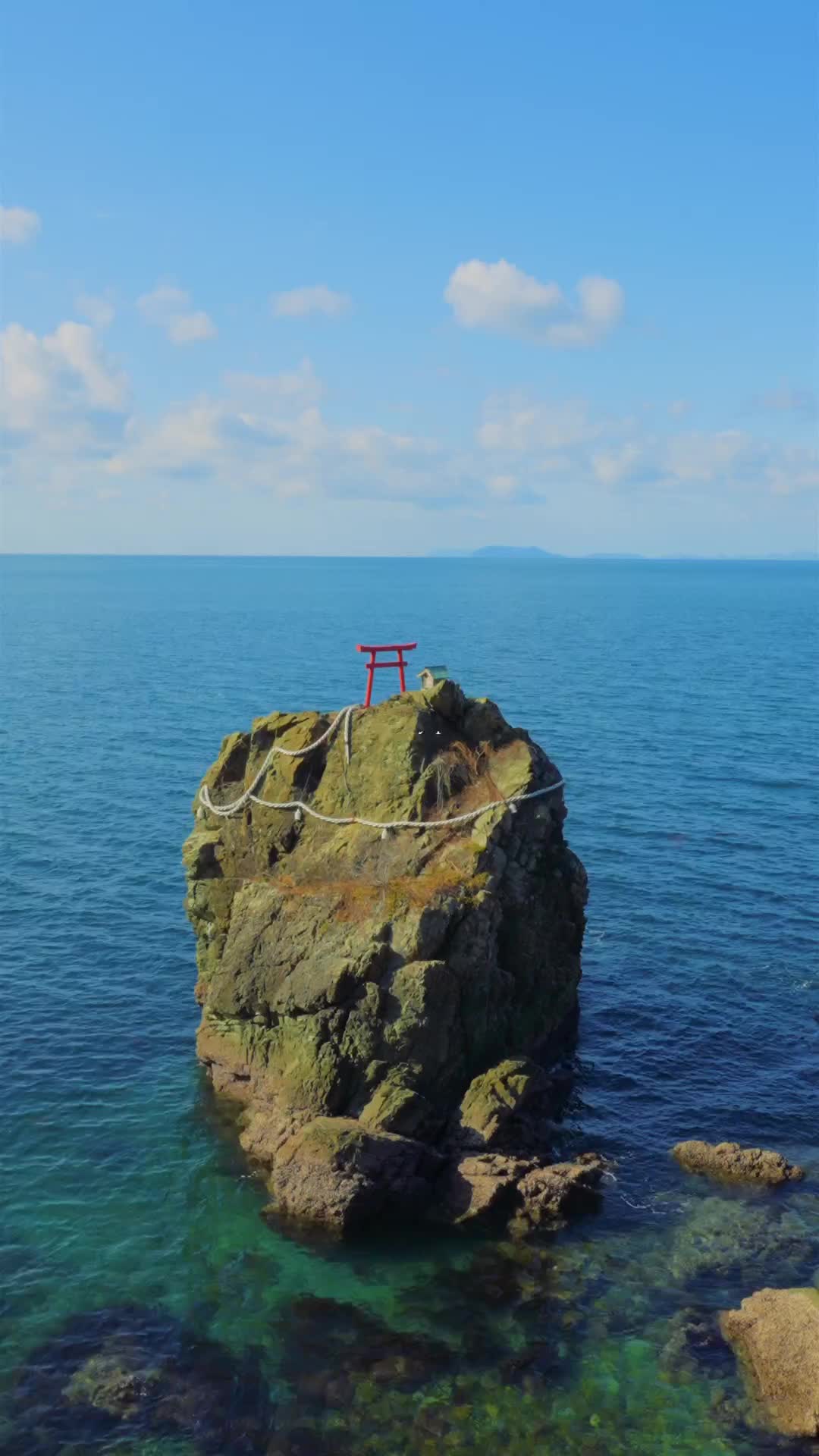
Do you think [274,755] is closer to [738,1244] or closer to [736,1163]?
[736,1163]

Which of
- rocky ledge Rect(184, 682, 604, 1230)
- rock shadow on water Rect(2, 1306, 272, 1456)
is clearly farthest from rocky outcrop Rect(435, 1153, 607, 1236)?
rock shadow on water Rect(2, 1306, 272, 1456)

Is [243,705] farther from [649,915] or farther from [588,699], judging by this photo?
[649,915]

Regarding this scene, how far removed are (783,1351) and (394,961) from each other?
13.4 m

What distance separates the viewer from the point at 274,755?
39281mm

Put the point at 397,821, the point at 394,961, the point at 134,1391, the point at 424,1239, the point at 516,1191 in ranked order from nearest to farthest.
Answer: the point at 134,1391 < the point at 424,1239 < the point at 516,1191 < the point at 394,961 < the point at 397,821

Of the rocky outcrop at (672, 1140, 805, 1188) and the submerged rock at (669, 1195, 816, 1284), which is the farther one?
the rocky outcrop at (672, 1140, 805, 1188)

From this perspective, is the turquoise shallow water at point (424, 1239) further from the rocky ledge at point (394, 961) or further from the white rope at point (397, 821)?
the white rope at point (397, 821)

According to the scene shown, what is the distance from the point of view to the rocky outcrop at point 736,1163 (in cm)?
3048

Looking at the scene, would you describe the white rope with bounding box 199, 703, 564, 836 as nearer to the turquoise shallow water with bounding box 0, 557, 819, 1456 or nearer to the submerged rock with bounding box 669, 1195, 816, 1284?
the turquoise shallow water with bounding box 0, 557, 819, 1456

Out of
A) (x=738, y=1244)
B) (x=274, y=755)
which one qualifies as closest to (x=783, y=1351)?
(x=738, y=1244)

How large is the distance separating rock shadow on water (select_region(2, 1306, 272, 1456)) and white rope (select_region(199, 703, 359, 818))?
16978 mm

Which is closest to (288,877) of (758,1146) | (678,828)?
(758,1146)

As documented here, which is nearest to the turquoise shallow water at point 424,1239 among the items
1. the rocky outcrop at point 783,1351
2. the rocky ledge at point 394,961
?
the rocky outcrop at point 783,1351

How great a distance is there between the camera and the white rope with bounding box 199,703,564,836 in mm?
35312
